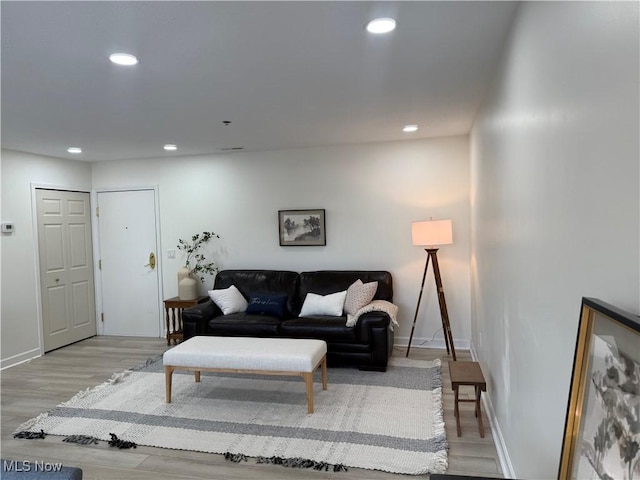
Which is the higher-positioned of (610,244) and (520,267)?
(610,244)

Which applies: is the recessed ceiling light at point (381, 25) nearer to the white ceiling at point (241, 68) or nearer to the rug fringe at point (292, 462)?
the white ceiling at point (241, 68)

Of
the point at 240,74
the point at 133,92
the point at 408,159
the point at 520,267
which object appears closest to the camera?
the point at 520,267

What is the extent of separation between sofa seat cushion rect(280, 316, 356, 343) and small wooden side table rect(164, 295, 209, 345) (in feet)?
4.81

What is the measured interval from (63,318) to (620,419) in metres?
5.89

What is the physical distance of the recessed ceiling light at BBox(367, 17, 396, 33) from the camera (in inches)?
73.5

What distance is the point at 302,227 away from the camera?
505cm

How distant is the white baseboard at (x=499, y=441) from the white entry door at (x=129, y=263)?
4.25m

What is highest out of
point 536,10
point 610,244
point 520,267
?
point 536,10

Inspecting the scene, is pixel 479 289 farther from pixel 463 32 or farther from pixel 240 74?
pixel 240 74

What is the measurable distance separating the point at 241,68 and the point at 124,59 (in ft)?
2.05

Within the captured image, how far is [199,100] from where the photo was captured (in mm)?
3010

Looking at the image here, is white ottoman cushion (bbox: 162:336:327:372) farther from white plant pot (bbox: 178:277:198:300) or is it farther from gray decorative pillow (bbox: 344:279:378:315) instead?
white plant pot (bbox: 178:277:198:300)

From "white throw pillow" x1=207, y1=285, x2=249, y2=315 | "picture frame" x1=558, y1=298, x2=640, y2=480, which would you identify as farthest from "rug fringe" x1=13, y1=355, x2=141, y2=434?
"picture frame" x1=558, y1=298, x2=640, y2=480

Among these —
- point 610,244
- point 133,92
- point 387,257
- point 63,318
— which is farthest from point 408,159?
point 63,318
